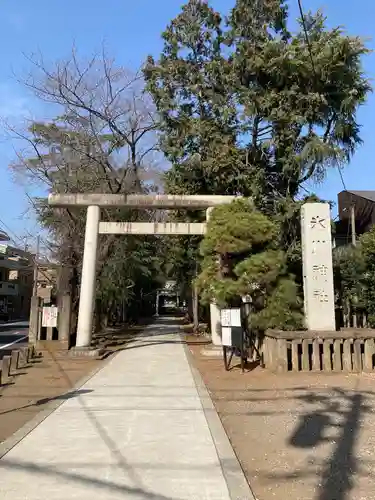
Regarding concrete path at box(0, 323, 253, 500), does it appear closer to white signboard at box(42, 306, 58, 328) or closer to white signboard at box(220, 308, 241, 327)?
white signboard at box(220, 308, 241, 327)

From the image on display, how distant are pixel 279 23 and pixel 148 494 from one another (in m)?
20.5

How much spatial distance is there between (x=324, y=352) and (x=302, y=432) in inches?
213

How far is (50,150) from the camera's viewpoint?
21547 mm

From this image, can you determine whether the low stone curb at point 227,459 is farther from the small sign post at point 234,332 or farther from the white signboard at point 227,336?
the white signboard at point 227,336

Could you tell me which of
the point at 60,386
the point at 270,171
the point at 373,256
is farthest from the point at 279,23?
the point at 60,386

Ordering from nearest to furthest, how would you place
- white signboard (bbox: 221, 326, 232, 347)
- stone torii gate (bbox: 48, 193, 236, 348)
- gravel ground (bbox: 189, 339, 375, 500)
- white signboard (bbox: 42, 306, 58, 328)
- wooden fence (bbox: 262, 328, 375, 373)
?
1. gravel ground (bbox: 189, 339, 375, 500)
2. wooden fence (bbox: 262, 328, 375, 373)
3. white signboard (bbox: 221, 326, 232, 347)
4. stone torii gate (bbox: 48, 193, 236, 348)
5. white signboard (bbox: 42, 306, 58, 328)

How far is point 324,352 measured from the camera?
11.6m

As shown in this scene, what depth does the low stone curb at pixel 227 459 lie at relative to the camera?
4.36 m

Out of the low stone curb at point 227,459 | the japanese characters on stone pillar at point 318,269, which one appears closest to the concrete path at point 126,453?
the low stone curb at point 227,459

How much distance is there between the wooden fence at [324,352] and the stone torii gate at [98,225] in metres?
6.22

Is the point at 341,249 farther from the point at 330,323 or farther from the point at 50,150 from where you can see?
the point at 50,150

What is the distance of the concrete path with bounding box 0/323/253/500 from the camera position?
437 centimetres

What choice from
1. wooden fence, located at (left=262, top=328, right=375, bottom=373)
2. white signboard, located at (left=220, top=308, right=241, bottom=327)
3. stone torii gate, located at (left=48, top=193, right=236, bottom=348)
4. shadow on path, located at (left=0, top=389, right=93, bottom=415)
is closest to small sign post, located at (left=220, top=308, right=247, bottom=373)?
white signboard, located at (left=220, top=308, right=241, bottom=327)

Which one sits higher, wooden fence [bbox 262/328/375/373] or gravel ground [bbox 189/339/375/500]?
wooden fence [bbox 262/328/375/373]
